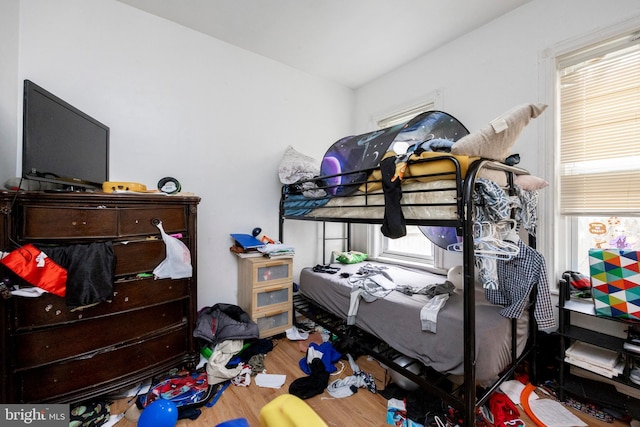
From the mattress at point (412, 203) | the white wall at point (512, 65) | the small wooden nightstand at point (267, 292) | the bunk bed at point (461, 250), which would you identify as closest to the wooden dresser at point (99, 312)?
the small wooden nightstand at point (267, 292)

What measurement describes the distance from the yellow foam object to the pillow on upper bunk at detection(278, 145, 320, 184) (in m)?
1.90

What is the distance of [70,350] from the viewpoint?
1402 millimetres

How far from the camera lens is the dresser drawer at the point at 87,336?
131 cm

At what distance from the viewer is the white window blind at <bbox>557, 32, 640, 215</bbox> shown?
166 centimetres

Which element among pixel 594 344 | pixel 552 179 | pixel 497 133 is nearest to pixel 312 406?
pixel 594 344

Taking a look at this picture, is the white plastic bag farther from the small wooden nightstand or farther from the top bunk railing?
the top bunk railing

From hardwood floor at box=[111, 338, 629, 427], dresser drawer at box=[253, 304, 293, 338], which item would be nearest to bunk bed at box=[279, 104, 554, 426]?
hardwood floor at box=[111, 338, 629, 427]

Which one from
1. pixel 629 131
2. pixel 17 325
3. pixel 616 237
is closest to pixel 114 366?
pixel 17 325

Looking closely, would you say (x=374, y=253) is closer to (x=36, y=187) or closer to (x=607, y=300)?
(x=607, y=300)

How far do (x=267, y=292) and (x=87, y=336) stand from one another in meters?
1.29

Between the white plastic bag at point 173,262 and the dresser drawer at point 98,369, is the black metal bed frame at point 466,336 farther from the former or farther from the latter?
the dresser drawer at point 98,369

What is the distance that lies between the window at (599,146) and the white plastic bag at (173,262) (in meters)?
2.80

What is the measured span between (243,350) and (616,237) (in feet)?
9.56

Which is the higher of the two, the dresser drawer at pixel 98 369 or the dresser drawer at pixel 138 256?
the dresser drawer at pixel 138 256
